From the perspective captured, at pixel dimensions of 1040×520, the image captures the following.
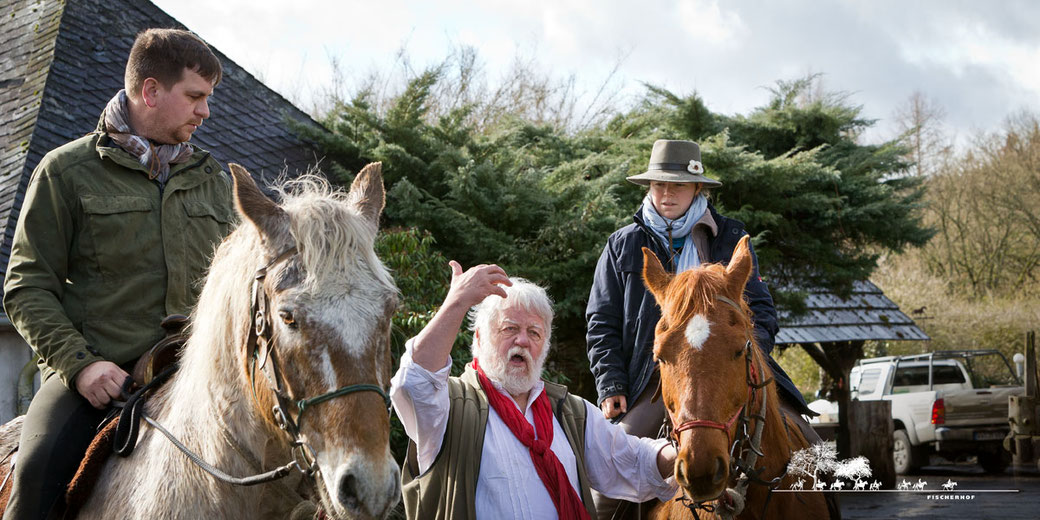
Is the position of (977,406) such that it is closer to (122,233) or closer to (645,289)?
(645,289)

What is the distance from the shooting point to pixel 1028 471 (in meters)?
14.1

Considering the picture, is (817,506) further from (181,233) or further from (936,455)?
(936,455)

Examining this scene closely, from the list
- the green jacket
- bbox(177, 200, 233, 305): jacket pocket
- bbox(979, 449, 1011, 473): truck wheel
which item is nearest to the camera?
the green jacket

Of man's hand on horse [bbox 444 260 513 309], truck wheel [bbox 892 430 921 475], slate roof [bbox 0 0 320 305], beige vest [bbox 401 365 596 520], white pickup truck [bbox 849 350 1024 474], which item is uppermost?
slate roof [bbox 0 0 320 305]

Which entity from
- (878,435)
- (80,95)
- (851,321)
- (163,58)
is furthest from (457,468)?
(851,321)

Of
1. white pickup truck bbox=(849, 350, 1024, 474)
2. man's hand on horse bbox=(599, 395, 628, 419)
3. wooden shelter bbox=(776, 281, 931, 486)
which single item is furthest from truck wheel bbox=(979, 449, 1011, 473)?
man's hand on horse bbox=(599, 395, 628, 419)

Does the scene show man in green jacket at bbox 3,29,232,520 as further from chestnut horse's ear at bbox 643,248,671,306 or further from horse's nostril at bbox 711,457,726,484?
horse's nostril at bbox 711,457,726,484

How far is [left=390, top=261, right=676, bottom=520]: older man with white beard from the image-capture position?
2.93 meters

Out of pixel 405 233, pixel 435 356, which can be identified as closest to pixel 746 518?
pixel 435 356

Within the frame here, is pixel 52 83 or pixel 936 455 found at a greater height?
pixel 52 83

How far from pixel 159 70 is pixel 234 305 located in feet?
3.25

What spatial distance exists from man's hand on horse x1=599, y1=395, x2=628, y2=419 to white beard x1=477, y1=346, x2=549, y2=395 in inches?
37.5

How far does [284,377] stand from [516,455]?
129 centimetres

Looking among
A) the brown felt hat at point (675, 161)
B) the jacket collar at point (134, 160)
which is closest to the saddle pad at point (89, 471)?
the jacket collar at point (134, 160)
